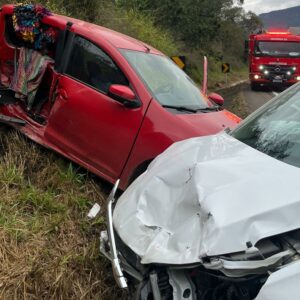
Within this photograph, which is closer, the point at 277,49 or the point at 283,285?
the point at 283,285

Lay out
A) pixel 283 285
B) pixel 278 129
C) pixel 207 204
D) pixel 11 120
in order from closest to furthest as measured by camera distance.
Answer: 1. pixel 283 285
2. pixel 207 204
3. pixel 278 129
4. pixel 11 120

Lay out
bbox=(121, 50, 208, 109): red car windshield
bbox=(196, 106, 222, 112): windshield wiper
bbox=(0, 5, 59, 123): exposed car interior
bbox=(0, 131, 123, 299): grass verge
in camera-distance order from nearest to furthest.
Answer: bbox=(0, 131, 123, 299): grass verge
bbox=(121, 50, 208, 109): red car windshield
bbox=(196, 106, 222, 112): windshield wiper
bbox=(0, 5, 59, 123): exposed car interior

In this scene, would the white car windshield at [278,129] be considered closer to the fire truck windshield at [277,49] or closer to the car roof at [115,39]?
the car roof at [115,39]

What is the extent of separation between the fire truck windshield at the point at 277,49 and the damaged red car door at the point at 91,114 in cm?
1978

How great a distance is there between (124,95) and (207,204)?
2.51 m

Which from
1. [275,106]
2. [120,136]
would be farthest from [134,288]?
[120,136]

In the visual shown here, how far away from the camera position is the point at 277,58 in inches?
951

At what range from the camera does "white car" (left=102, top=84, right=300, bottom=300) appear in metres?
2.33

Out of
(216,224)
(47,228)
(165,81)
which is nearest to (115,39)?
(165,81)

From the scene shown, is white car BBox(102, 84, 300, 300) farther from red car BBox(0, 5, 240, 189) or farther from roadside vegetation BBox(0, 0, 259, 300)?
red car BBox(0, 5, 240, 189)

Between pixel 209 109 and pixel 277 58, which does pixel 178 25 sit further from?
pixel 209 109

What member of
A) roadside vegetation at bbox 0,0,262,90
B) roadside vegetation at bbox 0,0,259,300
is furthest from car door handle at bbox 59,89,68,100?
roadside vegetation at bbox 0,0,262,90

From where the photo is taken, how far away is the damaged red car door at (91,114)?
5070 mm

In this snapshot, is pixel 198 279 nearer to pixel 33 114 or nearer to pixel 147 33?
pixel 33 114
